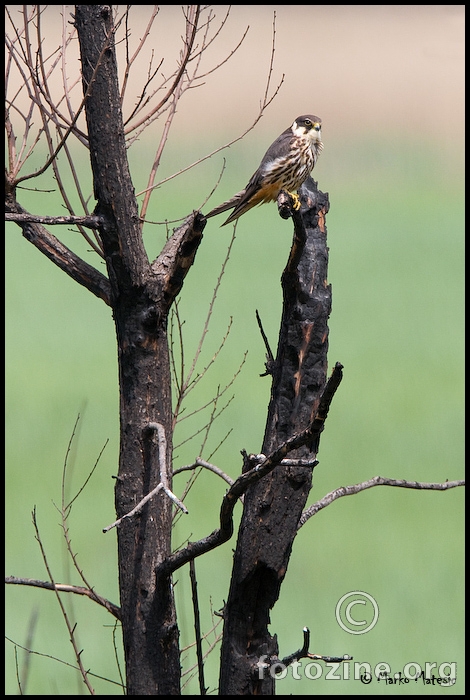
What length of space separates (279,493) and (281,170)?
5.42 ft

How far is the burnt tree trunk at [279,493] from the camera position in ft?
8.96

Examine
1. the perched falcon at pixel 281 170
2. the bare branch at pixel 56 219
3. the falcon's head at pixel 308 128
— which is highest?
the falcon's head at pixel 308 128

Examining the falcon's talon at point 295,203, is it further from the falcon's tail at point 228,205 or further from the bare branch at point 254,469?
the bare branch at point 254,469

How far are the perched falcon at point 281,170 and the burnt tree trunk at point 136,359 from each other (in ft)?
2.73

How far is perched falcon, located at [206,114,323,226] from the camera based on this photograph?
3.73m

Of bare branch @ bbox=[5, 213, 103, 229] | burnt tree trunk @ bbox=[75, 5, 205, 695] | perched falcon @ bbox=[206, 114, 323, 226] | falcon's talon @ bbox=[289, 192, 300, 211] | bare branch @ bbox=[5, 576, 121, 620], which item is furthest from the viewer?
perched falcon @ bbox=[206, 114, 323, 226]

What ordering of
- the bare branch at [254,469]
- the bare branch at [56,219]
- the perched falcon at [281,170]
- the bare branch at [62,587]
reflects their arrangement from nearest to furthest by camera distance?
the bare branch at [254,469] → the bare branch at [56,219] → the bare branch at [62,587] → the perched falcon at [281,170]

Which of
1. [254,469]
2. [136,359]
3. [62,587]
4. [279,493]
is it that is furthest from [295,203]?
[62,587]

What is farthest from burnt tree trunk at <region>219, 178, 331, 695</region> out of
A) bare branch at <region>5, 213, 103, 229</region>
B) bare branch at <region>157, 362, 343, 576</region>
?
bare branch at <region>5, 213, 103, 229</region>

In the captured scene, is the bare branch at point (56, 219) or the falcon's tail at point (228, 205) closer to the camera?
the bare branch at point (56, 219)

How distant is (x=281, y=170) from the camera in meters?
3.81

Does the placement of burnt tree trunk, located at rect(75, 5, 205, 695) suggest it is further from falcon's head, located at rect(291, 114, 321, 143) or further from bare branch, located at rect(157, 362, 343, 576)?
falcon's head, located at rect(291, 114, 321, 143)

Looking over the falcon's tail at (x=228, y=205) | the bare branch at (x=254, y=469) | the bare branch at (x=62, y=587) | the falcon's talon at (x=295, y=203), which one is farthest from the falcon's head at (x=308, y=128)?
the bare branch at (x=62, y=587)

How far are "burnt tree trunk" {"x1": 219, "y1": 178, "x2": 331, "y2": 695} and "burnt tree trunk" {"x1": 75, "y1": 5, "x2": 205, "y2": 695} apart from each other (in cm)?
22
